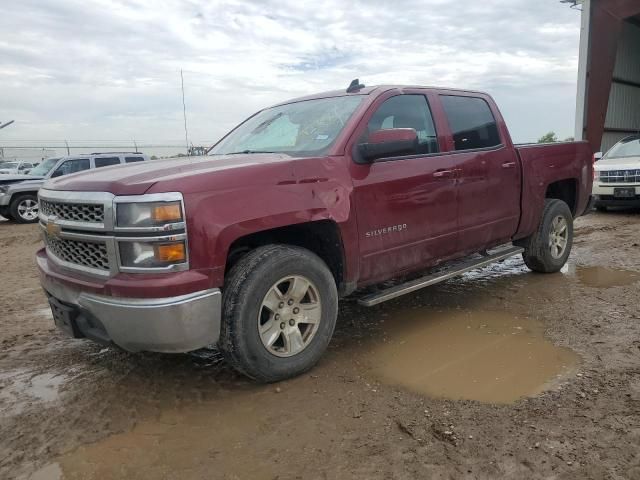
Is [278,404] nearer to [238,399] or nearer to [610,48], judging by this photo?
[238,399]

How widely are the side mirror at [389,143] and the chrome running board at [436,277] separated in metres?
0.99

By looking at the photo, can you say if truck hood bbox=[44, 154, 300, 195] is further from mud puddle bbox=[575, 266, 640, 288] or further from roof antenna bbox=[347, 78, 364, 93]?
mud puddle bbox=[575, 266, 640, 288]

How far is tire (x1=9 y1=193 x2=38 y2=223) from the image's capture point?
1273cm

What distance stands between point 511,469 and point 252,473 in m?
1.18

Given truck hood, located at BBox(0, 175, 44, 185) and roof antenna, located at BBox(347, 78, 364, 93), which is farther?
truck hood, located at BBox(0, 175, 44, 185)

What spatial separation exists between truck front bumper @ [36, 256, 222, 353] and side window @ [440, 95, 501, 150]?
8.78 feet

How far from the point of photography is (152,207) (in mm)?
2781

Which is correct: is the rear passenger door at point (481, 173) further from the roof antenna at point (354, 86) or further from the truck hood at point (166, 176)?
the truck hood at point (166, 176)

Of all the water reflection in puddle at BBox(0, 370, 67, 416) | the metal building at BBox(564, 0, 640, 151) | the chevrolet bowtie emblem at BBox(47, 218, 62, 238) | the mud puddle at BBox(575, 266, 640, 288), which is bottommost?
the mud puddle at BBox(575, 266, 640, 288)

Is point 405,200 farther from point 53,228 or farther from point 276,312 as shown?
point 53,228

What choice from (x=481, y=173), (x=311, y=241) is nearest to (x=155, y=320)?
(x=311, y=241)

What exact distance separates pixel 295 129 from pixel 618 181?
357 inches

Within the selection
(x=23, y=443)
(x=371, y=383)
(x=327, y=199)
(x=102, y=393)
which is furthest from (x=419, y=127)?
(x=23, y=443)

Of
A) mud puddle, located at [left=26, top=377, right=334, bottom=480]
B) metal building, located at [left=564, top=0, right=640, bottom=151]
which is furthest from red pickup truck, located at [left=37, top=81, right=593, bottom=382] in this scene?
metal building, located at [left=564, top=0, right=640, bottom=151]
